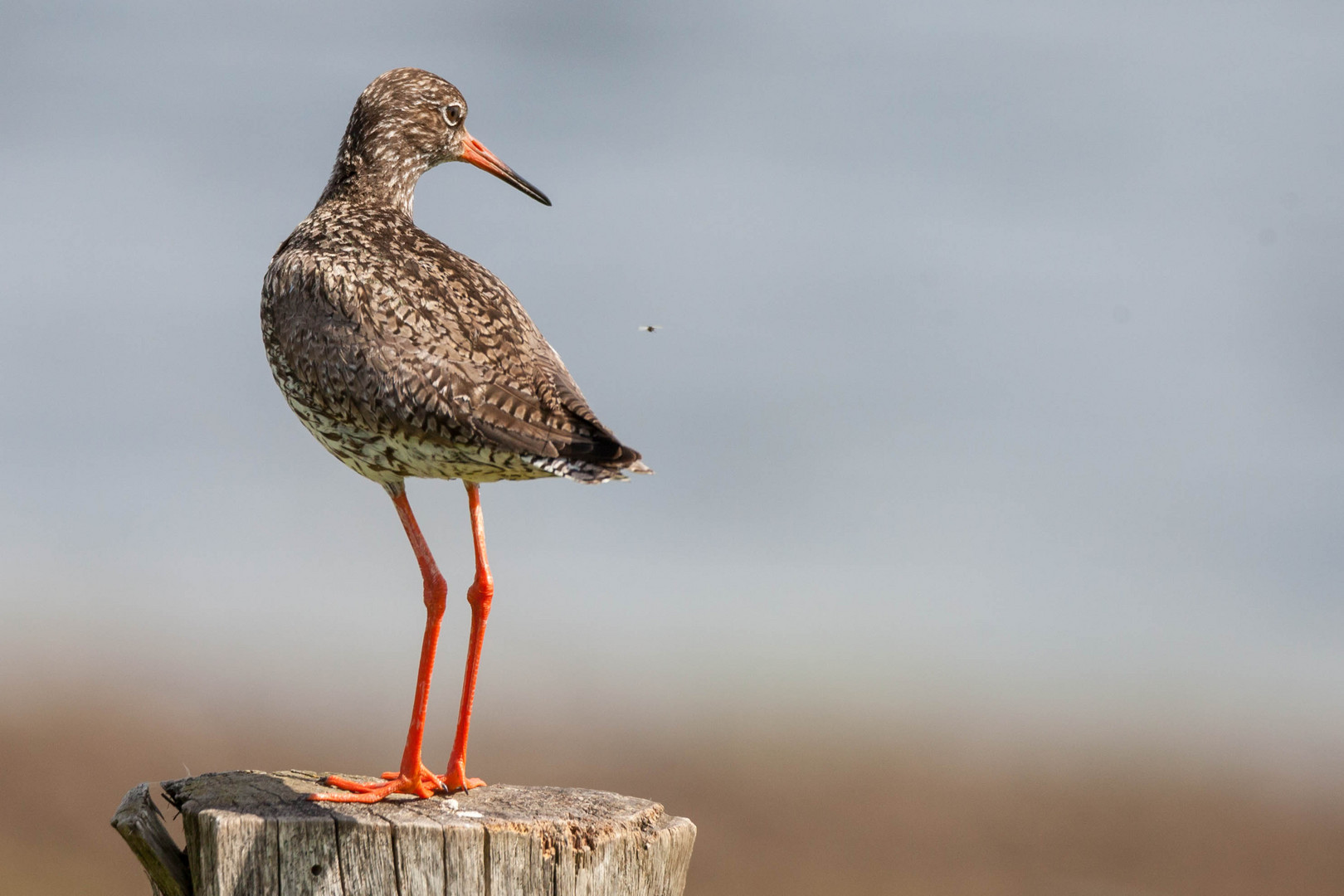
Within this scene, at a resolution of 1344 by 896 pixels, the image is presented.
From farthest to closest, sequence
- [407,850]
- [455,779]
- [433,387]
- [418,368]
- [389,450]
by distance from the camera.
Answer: [455,779] → [389,450] → [418,368] → [433,387] → [407,850]

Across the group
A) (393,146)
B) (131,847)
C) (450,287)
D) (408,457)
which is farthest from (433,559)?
(393,146)

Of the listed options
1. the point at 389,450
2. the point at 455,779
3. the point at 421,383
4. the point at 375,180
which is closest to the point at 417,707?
the point at 455,779

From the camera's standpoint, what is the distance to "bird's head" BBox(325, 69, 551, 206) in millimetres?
9883

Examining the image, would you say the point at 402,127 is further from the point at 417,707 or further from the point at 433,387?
the point at 417,707

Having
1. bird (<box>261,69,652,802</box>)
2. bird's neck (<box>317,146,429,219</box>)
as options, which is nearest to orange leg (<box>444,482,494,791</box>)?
bird (<box>261,69,652,802</box>)

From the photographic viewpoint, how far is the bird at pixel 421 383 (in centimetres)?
740

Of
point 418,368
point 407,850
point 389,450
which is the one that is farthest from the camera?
point 389,450

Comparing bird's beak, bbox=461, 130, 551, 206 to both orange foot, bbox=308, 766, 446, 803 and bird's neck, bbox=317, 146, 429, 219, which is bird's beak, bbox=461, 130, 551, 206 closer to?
bird's neck, bbox=317, 146, 429, 219

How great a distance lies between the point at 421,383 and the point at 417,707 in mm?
2465

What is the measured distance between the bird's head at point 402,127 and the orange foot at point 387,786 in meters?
4.78

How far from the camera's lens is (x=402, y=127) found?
9.98 m

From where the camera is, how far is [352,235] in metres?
8.70

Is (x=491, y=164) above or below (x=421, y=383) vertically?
above

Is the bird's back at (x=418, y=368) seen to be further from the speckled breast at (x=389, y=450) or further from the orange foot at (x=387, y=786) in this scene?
the orange foot at (x=387, y=786)
